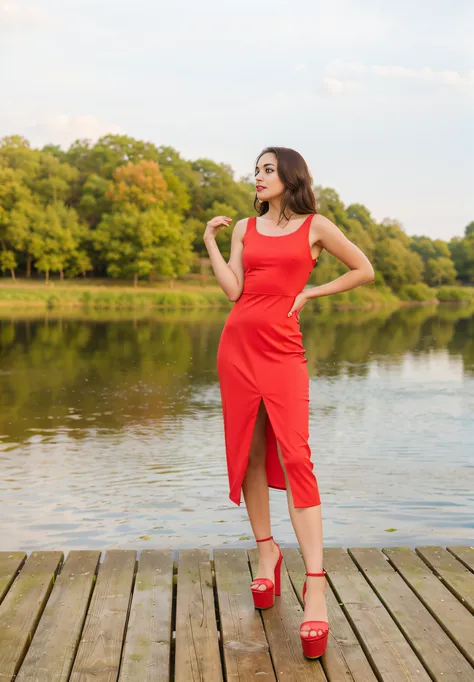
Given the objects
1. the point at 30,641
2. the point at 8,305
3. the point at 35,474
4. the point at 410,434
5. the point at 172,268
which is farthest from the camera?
the point at 172,268

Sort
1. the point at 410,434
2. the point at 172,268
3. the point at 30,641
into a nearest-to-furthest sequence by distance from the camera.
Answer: the point at 30,641
the point at 410,434
the point at 172,268

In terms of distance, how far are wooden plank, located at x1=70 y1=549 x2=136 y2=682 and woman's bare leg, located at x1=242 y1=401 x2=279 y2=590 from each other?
62 centimetres

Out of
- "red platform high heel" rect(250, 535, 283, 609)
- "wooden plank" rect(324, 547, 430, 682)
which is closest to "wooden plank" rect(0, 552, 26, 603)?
"red platform high heel" rect(250, 535, 283, 609)

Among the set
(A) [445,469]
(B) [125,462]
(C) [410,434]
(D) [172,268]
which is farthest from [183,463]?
(D) [172,268]

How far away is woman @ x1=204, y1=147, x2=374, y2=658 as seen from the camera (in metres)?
3.48

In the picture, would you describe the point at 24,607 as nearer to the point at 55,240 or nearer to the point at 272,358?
the point at 272,358

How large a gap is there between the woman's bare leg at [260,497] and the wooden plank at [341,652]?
8.6 inches

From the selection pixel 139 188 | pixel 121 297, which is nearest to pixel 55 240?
pixel 139 188

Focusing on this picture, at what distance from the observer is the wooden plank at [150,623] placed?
312cm

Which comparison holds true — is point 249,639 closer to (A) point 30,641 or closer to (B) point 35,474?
(A) point 30,641

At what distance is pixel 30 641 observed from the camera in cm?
336

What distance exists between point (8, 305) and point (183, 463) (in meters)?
38.0

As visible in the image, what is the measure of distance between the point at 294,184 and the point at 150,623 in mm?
1946

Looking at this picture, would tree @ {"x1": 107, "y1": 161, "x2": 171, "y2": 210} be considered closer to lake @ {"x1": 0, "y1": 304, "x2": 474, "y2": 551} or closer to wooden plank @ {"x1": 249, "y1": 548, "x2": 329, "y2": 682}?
lake @ {"x1": 0, "y1": 304, "x2": 474, "y2": 551}
